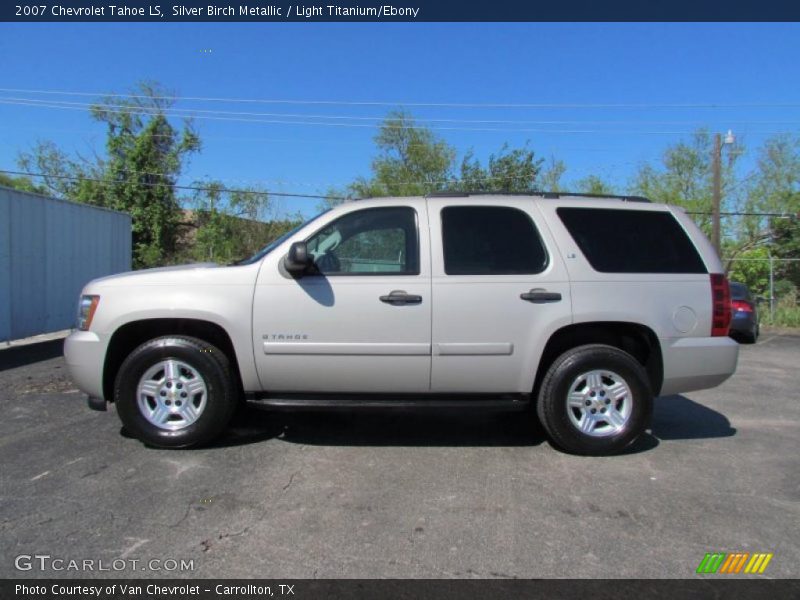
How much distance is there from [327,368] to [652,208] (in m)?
2.83

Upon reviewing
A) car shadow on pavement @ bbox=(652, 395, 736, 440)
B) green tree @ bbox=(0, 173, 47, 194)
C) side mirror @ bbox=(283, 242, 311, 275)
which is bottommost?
car shadow on pavement @ bbox=(652, 395, 736, 440)

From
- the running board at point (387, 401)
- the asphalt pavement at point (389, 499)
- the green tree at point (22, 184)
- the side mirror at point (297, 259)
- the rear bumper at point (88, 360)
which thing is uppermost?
the green tree at point (22, 184)

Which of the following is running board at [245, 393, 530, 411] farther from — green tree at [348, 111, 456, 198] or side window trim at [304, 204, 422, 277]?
green tree at [348, 111, 456, 198]

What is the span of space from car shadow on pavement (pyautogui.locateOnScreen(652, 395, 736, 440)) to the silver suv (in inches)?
30.3

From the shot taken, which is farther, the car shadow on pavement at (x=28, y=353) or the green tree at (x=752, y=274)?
the green tree at (x=752, y=274)

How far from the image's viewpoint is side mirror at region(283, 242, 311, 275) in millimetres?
4109

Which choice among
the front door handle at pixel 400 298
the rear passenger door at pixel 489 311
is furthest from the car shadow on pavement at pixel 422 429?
the front door handle at pixel 400 298

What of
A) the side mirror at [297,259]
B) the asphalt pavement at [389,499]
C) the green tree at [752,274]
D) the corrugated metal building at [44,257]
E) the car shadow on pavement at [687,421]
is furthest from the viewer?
the green tree at [752,274]

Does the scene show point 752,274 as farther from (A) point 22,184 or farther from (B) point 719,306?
(A) point 22,184

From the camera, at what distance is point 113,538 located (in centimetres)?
307

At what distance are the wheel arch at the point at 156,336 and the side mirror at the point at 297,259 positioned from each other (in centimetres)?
71

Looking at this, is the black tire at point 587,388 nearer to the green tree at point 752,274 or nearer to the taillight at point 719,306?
the taillight at point 719,306

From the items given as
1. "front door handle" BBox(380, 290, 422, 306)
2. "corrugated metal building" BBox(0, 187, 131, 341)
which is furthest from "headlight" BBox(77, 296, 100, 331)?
"corrugated metal building" BBox(0, 187, 131, 341)

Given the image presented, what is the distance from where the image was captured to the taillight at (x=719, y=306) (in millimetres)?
4395
